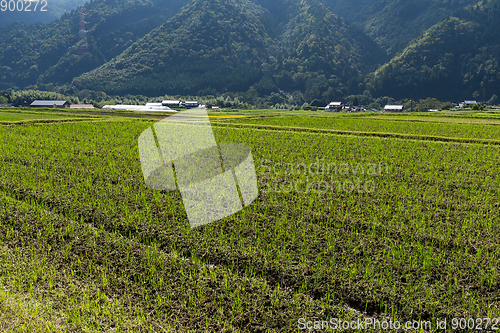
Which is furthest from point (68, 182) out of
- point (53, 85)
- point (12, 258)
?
point (53, 85)

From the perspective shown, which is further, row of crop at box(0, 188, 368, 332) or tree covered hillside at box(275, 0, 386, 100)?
tree covered hillside at box(275, 0, 386, 100)

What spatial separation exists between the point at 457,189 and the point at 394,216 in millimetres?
3413

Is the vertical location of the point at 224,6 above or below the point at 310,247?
above

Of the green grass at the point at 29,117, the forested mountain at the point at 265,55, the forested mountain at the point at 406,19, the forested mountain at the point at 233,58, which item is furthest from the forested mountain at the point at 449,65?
the green grass at the point at 29,117

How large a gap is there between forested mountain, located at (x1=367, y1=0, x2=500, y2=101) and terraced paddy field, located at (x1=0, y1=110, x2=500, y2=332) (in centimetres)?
12551

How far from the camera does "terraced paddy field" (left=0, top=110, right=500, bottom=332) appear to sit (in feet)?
13.8

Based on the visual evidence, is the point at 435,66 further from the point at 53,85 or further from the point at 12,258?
the point at 53,85

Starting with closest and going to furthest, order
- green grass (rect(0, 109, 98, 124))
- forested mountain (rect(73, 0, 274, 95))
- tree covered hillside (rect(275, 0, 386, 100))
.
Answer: green grass (rect(0, 109, 98, 124)) → forested mountain (rect(73, 0, 274, 95)) → tree covered hillside (rect(275, 0, 386, 100))

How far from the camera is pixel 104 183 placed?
30.8ft

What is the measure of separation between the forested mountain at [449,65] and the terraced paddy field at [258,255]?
4942 inches

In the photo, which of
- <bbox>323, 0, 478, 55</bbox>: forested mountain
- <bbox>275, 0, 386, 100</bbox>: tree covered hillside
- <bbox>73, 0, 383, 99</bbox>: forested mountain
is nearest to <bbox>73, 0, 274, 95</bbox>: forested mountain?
<bbox>73, 0, 383, 99</bbox>: forested mountain

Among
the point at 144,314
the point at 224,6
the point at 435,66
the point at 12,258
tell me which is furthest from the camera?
the point at 224,6

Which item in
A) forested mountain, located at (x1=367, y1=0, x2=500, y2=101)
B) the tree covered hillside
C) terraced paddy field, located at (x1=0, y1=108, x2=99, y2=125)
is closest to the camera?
terraced paddy field, located at (x1=0, y1=108, x2=99, y2=125)

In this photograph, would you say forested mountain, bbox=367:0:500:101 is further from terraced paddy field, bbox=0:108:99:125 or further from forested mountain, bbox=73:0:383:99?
terraced paddy field, bbox=0:108:99:125
